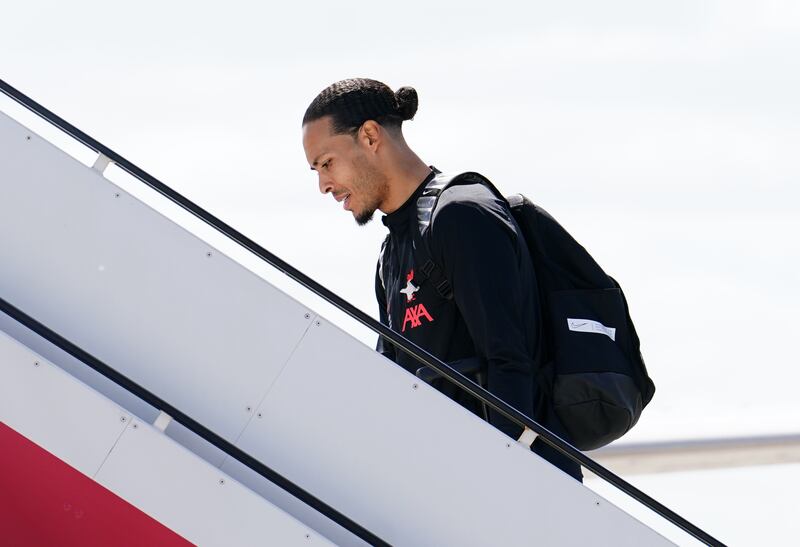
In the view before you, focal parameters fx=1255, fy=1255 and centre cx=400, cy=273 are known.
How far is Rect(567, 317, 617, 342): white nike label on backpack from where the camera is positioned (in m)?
3.14

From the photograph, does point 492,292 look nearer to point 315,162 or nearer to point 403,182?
point 403,182

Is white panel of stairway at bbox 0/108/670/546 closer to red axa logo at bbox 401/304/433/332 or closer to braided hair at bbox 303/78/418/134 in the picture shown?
red axa logo at bbox 401/304/433/332

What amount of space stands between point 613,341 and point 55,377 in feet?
4.46

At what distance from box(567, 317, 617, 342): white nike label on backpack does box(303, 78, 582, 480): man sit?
10 centimetres

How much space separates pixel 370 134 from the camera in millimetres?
3508

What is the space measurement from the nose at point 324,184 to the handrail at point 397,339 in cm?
62

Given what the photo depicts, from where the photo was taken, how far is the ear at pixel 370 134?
138 inches

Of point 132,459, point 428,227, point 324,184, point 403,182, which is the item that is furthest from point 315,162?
point 132,459

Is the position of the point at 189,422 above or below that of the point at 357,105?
below

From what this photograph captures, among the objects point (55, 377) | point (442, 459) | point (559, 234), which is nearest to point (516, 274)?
point (559, 234)

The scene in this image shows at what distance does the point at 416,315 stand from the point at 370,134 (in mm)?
586

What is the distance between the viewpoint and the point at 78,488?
9.29ft

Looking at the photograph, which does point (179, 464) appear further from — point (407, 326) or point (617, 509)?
point (617, 509)

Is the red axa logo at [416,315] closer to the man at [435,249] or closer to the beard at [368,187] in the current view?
the man at [435,249]
